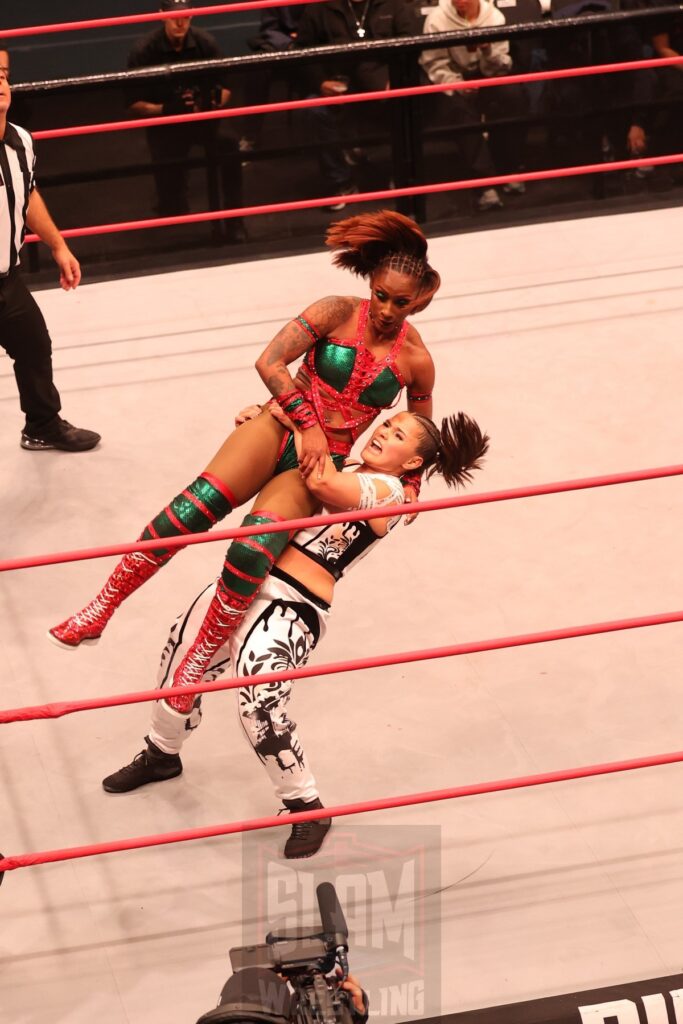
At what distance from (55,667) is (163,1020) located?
3.68 ft

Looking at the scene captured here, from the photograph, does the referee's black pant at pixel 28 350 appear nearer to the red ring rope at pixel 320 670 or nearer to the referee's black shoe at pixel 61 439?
the referee's black shoe at pixel 61 439

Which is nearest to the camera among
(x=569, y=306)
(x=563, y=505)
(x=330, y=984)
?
(x=330, y=984)

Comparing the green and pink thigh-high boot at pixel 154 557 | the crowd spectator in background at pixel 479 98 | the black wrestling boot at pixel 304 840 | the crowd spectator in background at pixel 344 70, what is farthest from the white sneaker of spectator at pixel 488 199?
the black wrestling boot at pixel 304 840

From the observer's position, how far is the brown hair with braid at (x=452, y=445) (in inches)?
119

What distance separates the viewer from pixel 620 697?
11.4ft

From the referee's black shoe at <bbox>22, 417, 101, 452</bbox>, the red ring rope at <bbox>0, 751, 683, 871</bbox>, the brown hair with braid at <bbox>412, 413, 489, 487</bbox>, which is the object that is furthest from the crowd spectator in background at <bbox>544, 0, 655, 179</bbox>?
the red ring rope at <bbox>0, 751, 683, 871</bbox>

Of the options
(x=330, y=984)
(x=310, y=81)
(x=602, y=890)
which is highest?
(x=310, y=81)

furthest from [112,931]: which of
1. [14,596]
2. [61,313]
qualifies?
[61,313]

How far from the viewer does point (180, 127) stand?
562 centimetres

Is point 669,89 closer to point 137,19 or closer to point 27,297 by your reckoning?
point 137,19

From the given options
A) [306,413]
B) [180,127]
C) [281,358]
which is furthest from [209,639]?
[180,127]

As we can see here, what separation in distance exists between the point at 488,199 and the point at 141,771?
3.43 m

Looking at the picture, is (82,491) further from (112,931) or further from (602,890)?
(602,890)

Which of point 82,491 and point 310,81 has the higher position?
point 310,81
